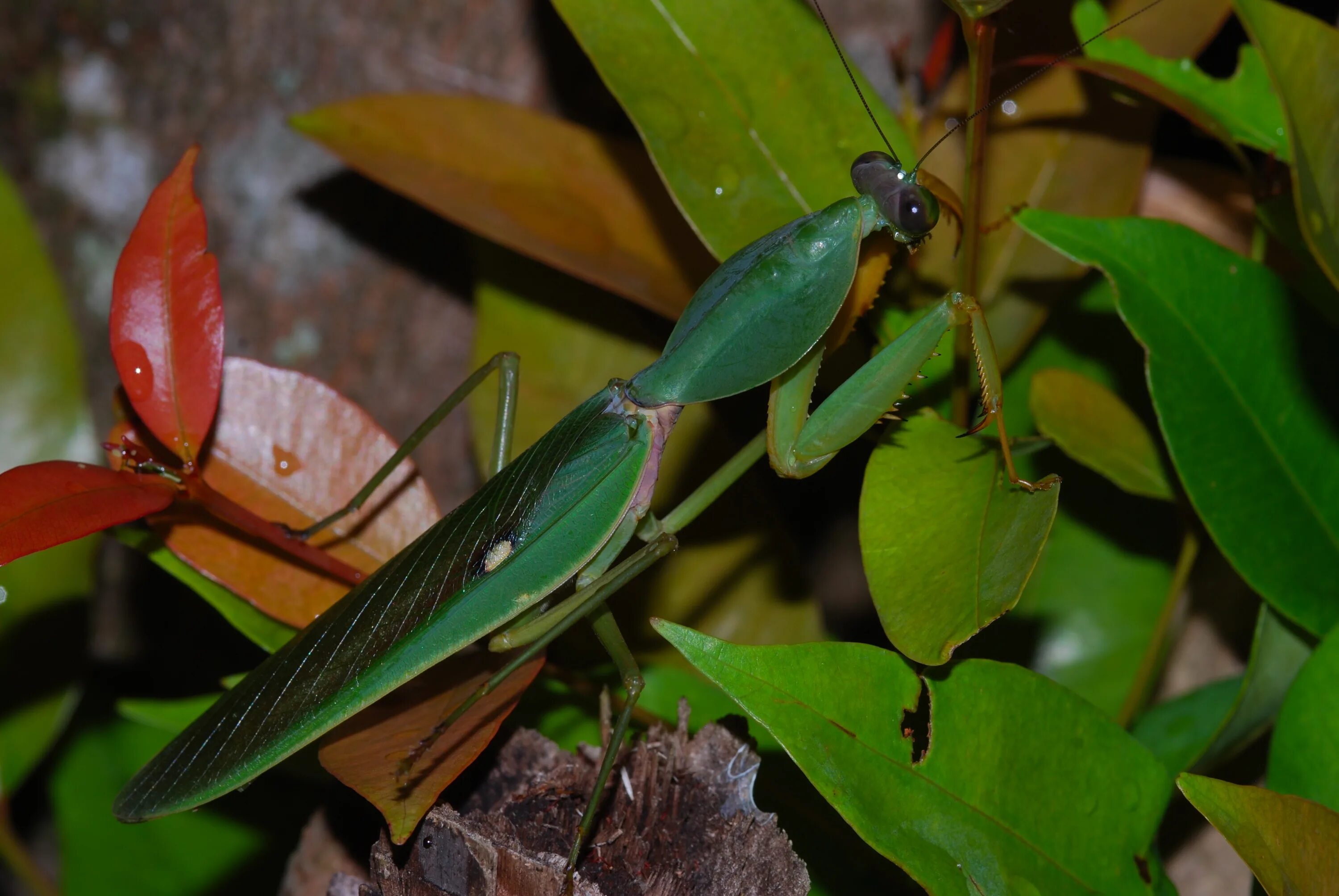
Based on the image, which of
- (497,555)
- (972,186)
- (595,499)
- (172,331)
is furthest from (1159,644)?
(172,331)

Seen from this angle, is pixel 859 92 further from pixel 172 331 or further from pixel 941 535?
pixel 172 331

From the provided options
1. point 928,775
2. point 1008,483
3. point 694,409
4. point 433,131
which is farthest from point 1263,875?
point 433,131

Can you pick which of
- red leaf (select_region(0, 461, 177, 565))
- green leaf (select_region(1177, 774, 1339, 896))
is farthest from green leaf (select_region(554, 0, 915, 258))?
green leaf (select_region(1177, 774, 1339, 896))

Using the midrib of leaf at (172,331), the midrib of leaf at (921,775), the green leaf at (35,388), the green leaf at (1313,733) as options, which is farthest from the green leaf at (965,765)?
the green leaf at (35,388)

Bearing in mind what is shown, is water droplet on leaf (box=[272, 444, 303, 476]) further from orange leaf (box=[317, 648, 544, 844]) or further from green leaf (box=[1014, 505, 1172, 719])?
green leaf (box=[1014, 505, 1172, 719])

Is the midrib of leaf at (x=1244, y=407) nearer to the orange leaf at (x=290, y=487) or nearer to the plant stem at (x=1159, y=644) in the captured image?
the plant stem at (x=1159, y=644)

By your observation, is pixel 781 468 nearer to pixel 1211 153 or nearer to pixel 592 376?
pixel 592 376
